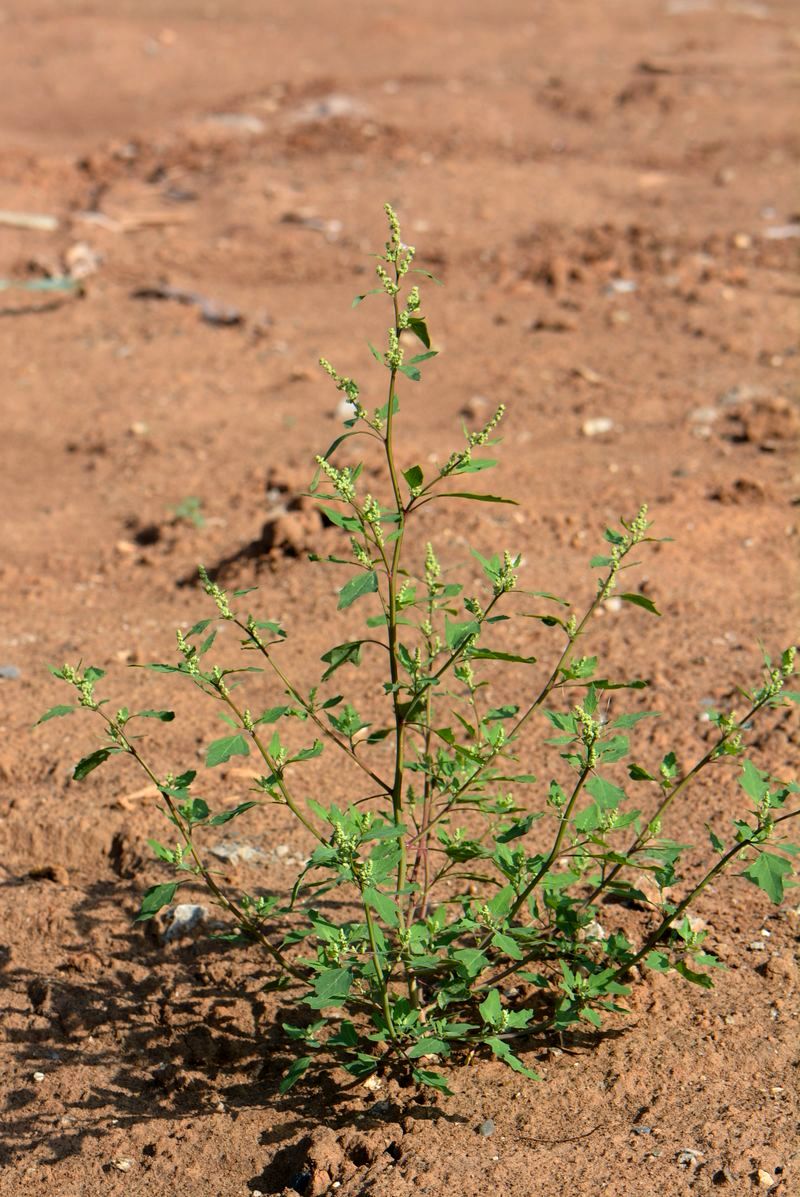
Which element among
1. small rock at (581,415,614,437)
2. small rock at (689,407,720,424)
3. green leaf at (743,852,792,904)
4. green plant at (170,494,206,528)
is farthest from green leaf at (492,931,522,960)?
small rock at (689,407,720,424)

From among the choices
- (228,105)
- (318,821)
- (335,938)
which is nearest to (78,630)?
(318,821)

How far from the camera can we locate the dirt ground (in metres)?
2.73

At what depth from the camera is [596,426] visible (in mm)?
Result: 5992

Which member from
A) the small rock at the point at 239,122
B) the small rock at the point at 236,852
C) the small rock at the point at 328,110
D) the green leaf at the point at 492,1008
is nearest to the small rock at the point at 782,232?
the small rock at the point at 328,110

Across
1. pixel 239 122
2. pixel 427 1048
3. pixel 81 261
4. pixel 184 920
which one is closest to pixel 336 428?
pixel 81 261

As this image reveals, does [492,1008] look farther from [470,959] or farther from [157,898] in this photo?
[157,898]

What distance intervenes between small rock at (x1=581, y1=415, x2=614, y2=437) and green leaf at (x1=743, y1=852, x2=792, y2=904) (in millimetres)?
3842

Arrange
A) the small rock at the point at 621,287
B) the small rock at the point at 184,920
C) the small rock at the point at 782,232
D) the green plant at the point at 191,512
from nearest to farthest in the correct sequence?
the small rock at the point at 184,920
the green plant at the point at 191,512
the small rock at the point at 621,287
the small rock at the point at 782,232

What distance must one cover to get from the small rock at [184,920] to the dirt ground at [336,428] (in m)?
0.03

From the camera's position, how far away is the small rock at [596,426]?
19.5 ft

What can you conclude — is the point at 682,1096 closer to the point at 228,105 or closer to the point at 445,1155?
the point at 445,1155

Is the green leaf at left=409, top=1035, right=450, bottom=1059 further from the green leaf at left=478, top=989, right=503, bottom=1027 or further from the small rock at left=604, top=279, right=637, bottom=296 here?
the small rock at left=604, top=279, right=637, bottom=296

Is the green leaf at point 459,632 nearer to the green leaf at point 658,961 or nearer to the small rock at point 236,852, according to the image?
the green leaf at point 658,961

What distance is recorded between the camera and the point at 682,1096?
105 inches
